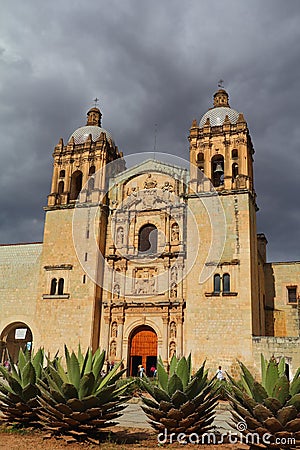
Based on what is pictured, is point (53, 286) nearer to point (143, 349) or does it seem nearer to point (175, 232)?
point (143, 349)

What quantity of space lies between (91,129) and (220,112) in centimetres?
815

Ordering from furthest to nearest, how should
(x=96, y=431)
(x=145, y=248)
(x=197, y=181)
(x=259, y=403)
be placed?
(x=145, y=248)
(x=197, y=181)
(x=96, y=431)
(x=259, y=403)

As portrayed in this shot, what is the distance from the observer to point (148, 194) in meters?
24.6

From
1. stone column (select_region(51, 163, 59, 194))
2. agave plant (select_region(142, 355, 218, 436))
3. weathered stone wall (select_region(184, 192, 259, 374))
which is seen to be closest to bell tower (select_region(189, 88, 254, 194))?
weathered stone wall (select_region(184, 192, 259, 374))

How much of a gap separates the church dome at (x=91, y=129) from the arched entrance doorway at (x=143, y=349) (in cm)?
1206

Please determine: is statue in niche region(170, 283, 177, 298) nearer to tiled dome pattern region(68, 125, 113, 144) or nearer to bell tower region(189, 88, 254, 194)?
bell tower region(189, 88, 254, 194)

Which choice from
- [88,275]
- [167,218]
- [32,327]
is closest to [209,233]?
[167,218]

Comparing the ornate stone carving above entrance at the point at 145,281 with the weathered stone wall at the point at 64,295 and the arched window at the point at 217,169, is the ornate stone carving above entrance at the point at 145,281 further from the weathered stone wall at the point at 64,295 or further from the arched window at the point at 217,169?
the arched window at the point at 217,169

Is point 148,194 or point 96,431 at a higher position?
point 148,194

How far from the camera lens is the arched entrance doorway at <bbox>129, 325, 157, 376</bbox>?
73.8 feet

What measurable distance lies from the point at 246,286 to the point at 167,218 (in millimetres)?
5845

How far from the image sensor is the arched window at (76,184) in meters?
26.5

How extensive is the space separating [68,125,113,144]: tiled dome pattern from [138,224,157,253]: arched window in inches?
271

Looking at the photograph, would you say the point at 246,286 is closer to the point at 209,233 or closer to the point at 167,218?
the point at 209,233
